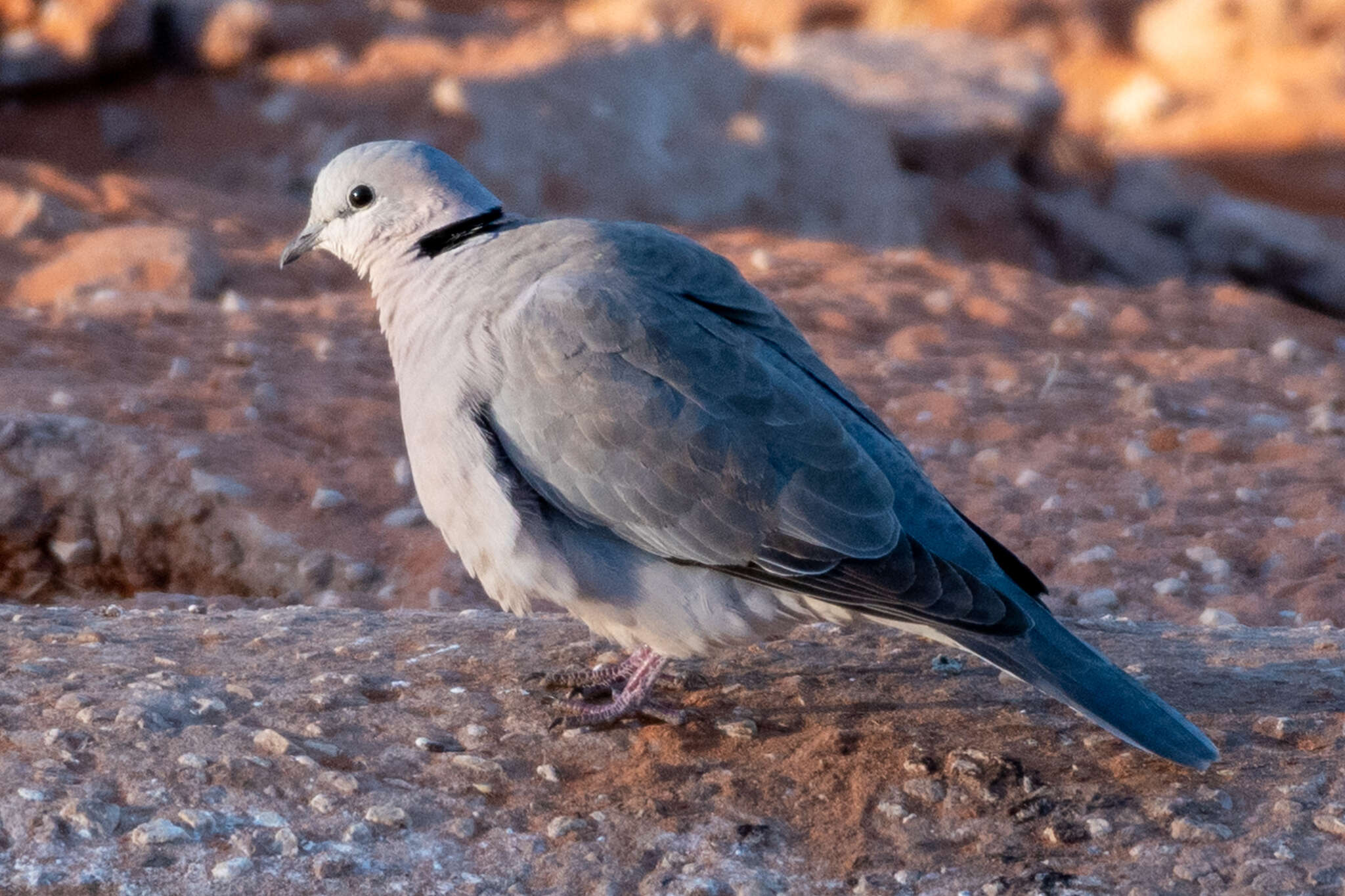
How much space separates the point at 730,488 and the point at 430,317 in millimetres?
844

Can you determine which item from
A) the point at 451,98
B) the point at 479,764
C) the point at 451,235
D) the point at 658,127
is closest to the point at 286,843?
the point at 479,764

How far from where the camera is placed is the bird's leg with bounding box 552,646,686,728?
3.38m

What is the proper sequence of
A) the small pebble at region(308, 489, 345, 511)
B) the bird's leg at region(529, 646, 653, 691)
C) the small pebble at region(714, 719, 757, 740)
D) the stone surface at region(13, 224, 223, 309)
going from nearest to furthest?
1. the small pebble at region(714, 719, 757, 740)
2. the bird's leg at region(529, 646, 653, 691)
3. the small pebble at region(308, 489, 345, 511)
4. the stone surface at region(13, 224, 223, 309)

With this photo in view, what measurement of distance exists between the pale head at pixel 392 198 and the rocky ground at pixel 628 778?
1.01 metres

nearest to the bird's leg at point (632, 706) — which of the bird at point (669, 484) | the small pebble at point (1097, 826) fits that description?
the bird at point (669, 484)

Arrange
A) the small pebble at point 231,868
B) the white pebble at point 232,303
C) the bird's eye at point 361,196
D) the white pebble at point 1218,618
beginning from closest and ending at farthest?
the small pebble at point 231,868, the bird's eye at point 361,196, the white pebble at point 1218,618, the white pebble at point 232,303

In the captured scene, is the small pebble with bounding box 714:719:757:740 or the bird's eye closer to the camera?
the small pebble with bounding box 714:719:757:740

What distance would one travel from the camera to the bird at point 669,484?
3127 mm

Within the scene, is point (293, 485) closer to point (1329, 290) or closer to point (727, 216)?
point (727, 216)

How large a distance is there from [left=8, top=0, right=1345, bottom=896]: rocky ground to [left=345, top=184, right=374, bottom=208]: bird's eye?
3.56ft

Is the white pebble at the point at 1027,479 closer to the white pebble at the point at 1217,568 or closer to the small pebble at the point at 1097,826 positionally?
the white pebble at the point at 1217,568

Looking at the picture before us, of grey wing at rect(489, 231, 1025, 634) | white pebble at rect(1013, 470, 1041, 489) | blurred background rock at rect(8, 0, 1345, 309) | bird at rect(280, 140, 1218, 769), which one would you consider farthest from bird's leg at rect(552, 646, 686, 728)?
blurred background rock at rect(8, 0, 1345, 309)

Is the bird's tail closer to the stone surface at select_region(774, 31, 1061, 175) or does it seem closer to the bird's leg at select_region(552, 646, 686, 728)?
the bird's leg at select_region(552, 646, 686, 728)

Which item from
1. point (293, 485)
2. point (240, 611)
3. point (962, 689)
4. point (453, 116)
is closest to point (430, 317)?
point (240, 611)
